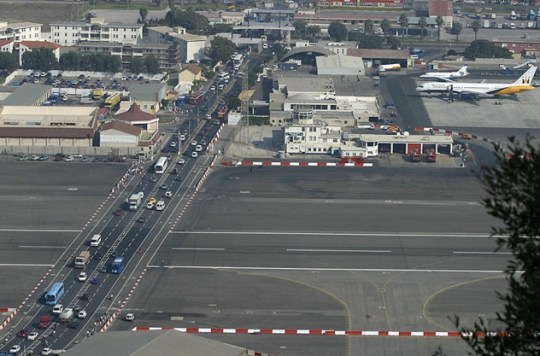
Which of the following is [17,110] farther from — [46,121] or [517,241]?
[517,241]

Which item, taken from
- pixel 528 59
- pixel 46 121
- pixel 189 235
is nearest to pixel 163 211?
pixel 189 235

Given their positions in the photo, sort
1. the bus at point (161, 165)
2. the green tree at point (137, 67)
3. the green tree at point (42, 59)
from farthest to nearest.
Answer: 1. the green tree at point (42, 59)
2. the green tree at point (137, 67)
3. the bus at point (161, 165)

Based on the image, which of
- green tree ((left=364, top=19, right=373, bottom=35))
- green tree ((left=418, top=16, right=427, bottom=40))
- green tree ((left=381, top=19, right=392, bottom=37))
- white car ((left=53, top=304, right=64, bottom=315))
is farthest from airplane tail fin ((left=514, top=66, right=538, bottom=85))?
white car ((left=53, top=304, right=64, bottom=315))

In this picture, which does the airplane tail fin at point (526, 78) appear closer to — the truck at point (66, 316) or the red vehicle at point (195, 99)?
the red vehicle at point (195, 99)

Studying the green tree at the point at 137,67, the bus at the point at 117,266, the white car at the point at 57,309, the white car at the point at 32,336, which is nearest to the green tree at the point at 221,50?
the green tree at the point at 137,67

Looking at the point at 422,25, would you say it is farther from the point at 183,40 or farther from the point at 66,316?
the point at 66,316

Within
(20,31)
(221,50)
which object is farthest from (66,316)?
(20,31)
